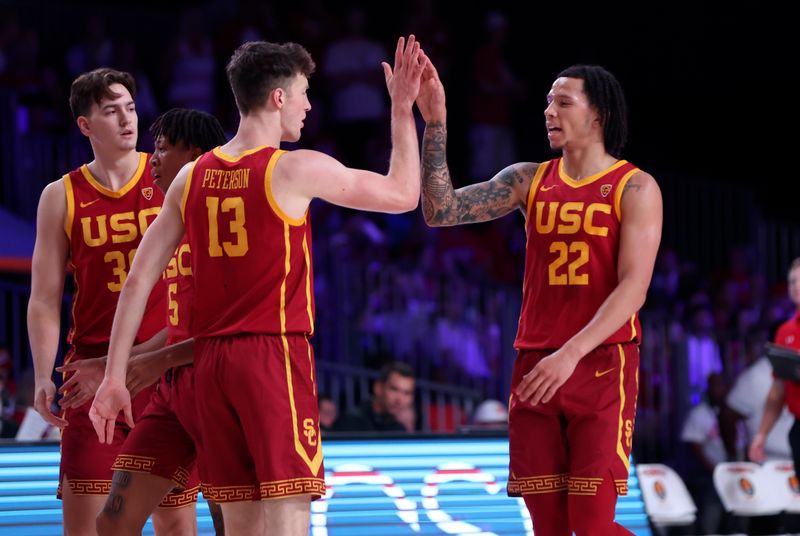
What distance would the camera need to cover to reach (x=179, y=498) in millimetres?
4754

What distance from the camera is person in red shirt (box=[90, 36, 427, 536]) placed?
388 centimetres

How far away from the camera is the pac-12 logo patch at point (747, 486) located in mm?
8594

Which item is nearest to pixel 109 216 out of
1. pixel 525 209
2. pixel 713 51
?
pixel 525 209

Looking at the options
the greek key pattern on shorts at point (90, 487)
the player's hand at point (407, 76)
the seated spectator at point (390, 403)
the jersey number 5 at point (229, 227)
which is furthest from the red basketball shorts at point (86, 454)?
the seated spectator at point (390, 403)

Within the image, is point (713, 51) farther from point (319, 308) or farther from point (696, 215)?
point (319, 308)

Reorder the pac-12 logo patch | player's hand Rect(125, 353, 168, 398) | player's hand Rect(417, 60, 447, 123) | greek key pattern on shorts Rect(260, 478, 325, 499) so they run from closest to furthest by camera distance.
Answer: greek key pattern on shorts Rect(260, 478, 325, 499), player's hand Rect(125, 353, 168, 398), player's hand Rect(417, 60, 447, 123), the pac-12 logo patch

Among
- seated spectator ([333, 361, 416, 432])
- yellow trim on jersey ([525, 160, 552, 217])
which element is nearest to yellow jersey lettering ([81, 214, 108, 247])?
yellow trim on jersey ([525, 160, 552, 217])

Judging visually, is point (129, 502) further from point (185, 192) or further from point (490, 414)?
point (490, 414)

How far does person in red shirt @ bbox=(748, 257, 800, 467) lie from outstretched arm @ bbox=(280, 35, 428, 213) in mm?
5201

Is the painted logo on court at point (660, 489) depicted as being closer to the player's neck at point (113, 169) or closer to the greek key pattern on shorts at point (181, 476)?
the greek key pattern on shorts at point (181, 476)

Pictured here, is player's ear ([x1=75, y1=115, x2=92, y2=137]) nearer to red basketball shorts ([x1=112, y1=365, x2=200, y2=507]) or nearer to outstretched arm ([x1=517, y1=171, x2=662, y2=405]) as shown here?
red basketball shorts ([x1=112, y1=365, x2=200, y2=507])

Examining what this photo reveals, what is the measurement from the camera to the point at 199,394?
400 centimetres

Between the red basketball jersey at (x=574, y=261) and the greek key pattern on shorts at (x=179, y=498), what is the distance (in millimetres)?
1425

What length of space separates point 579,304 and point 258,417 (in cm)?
139
